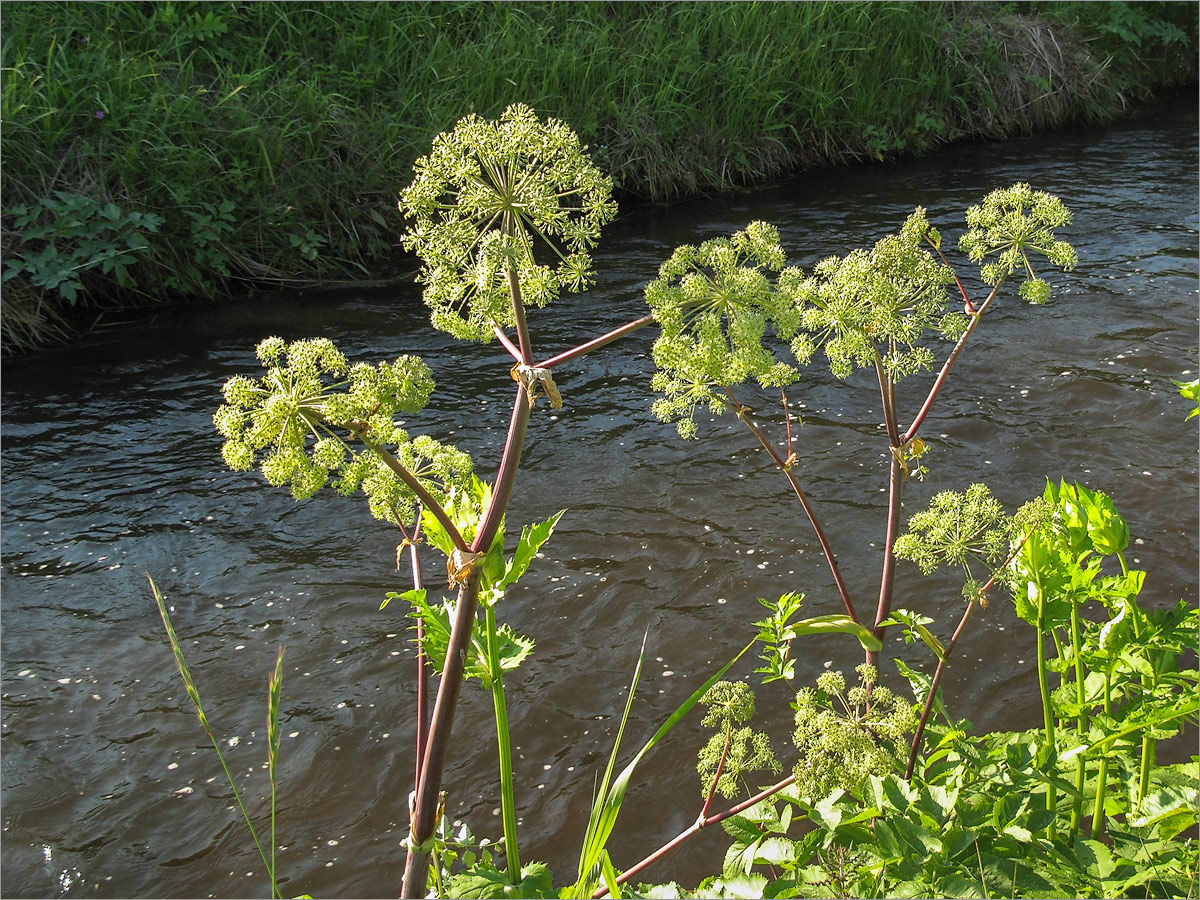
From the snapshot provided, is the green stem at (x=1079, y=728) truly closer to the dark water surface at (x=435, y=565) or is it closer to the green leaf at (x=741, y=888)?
the green leaf at (x=741, y=888)

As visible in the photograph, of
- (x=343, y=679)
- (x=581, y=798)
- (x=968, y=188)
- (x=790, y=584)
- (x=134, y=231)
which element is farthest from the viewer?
(x=968, y=188)

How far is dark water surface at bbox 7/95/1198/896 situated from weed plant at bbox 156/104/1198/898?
1.34m

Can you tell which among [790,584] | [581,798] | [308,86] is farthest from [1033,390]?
[308,86]

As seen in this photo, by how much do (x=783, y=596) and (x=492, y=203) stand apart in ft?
2.82

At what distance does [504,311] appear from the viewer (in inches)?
58.5

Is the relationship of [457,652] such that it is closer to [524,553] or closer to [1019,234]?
[524,553]

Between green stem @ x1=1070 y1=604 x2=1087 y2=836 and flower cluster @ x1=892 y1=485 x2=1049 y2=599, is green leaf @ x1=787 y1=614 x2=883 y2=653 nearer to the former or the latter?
flower cluster @ x1=892 y1=485 x2=1049 y2=599

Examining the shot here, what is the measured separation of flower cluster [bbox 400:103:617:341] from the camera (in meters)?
1.43

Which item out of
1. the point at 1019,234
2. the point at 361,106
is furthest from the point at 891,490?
the point at 361,106

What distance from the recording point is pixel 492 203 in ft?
4.72

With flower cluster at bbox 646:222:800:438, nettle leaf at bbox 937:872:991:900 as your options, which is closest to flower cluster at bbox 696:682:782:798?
nettle leaf at bbox 937:872:991:900

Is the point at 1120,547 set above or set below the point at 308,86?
below

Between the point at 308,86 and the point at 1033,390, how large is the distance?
6063 mm

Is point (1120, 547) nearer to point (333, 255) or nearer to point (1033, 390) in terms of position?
point (1033, 390)
